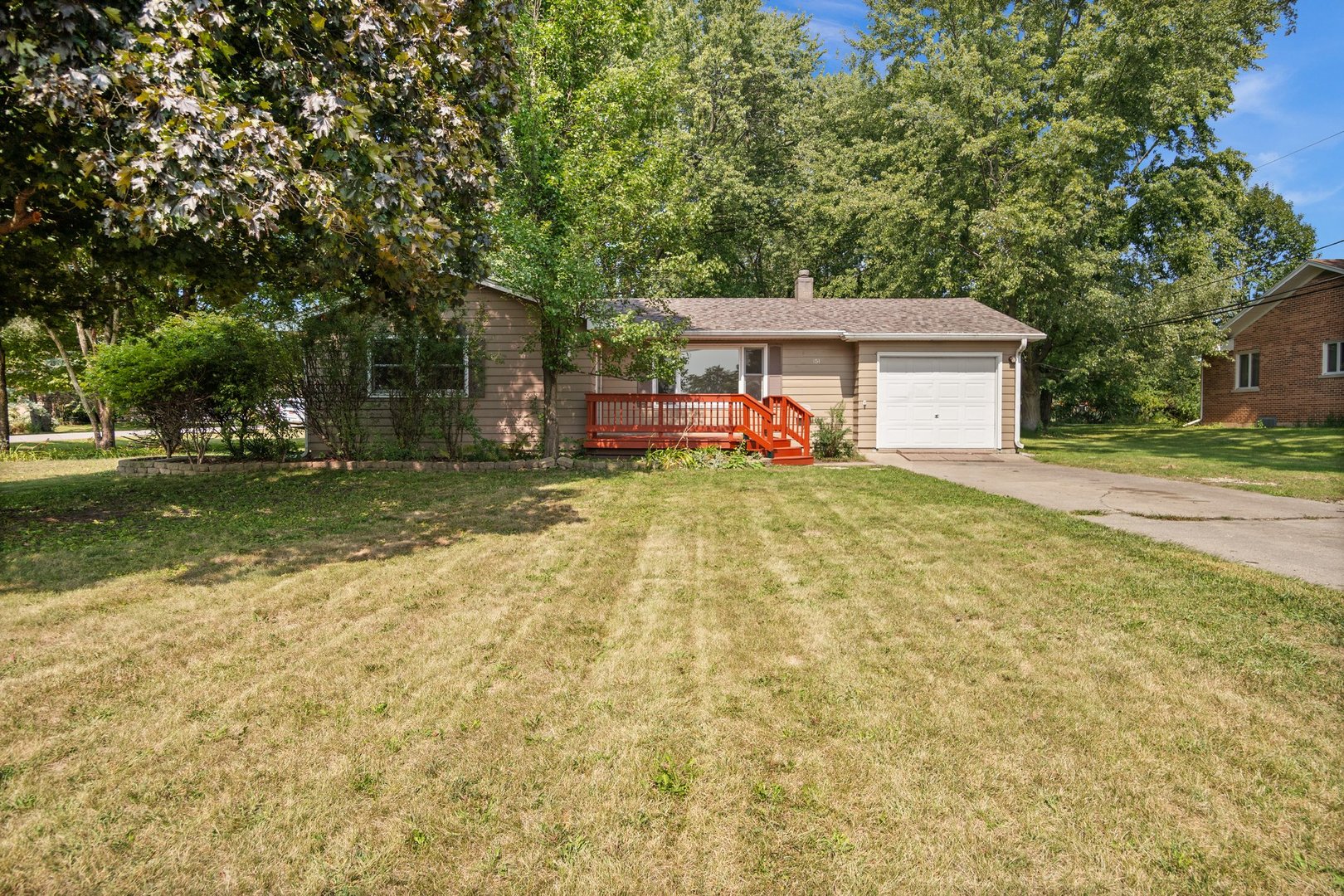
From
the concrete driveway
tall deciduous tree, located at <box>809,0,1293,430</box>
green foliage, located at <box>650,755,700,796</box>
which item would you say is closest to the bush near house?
the concrete driveway

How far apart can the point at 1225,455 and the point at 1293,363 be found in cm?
1321

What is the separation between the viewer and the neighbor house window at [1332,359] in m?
21.0

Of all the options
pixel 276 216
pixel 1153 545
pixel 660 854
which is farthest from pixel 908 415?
pixel 660 854

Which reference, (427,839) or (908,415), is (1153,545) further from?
(908,415)

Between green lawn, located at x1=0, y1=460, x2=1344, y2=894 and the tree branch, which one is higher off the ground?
the tree branch

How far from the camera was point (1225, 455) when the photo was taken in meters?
14.1

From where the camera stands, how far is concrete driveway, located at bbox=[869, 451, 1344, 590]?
17.5ft

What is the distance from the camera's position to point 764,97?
26250 millimetres

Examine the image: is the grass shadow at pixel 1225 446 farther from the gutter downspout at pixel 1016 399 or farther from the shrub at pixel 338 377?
the shrub at pixel 338 377

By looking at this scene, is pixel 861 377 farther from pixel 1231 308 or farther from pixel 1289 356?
pixel 1289 356

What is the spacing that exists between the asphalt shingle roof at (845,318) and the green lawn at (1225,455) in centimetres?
349

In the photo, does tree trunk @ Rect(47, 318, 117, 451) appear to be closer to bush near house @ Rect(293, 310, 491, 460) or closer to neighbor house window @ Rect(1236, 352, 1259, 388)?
bush near house @ Rect(293, 310, 491, 460)

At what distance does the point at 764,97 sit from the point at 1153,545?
2570cm

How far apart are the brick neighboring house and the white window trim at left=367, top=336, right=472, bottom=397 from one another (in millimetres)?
25060
